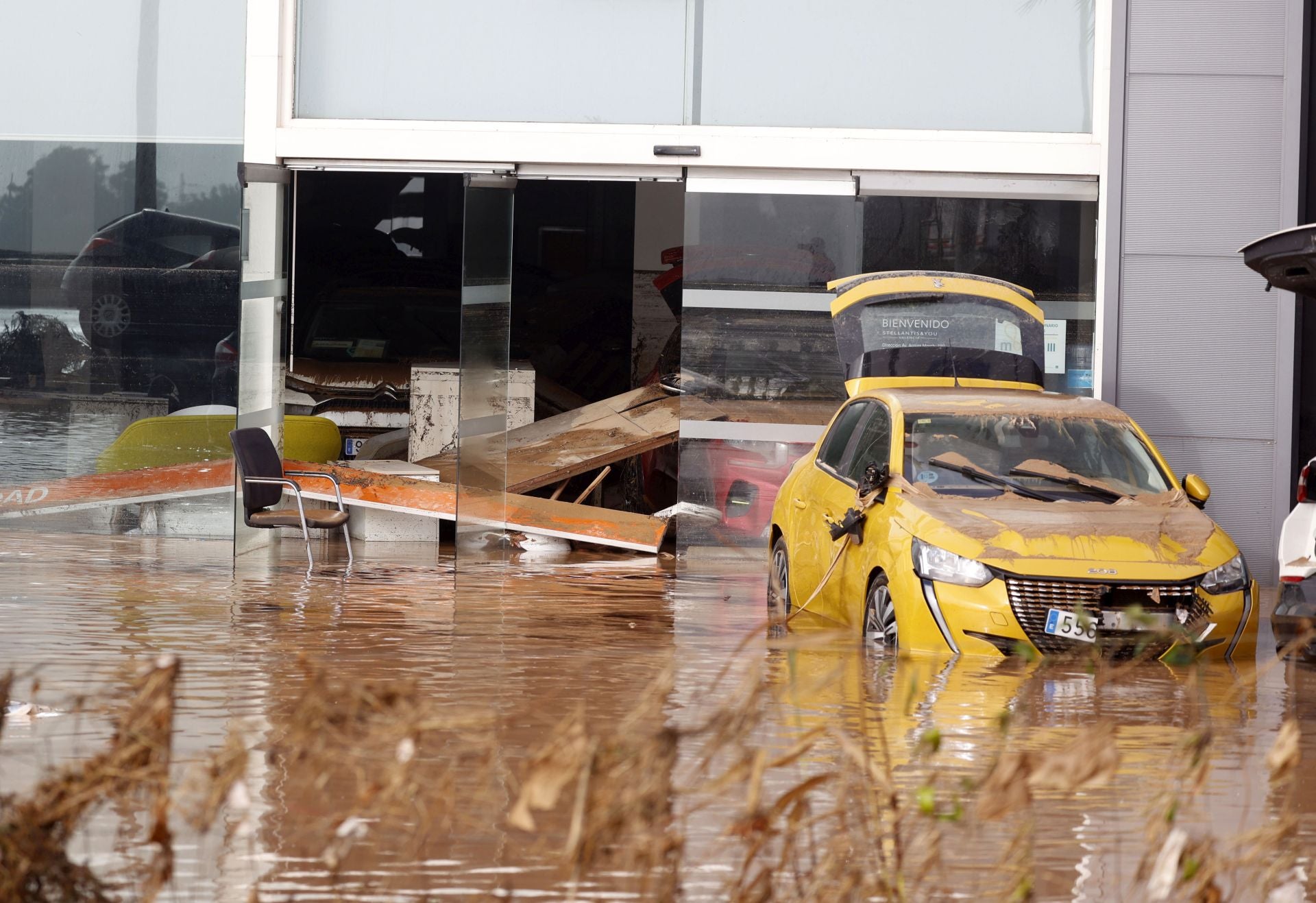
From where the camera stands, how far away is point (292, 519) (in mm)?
11227

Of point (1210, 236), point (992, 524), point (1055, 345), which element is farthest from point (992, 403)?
point (1210, 236)

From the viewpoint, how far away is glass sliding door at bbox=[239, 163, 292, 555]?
12102mm

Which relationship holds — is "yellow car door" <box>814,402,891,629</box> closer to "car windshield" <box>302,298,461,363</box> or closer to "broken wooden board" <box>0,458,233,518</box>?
"broken wooden board" <box>0,458,233,518</box>

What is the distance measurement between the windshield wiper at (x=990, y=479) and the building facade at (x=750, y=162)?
4.24m

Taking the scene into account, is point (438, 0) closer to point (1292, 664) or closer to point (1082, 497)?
point (1082, 497)

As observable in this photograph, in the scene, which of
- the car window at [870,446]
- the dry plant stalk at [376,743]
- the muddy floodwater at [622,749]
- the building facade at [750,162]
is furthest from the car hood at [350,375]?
the dry plant stalk at [376,743]

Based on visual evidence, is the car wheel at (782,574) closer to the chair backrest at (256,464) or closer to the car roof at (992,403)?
the car roof at (992,403)

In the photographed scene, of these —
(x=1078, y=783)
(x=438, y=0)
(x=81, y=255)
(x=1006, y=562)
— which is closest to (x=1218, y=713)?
(x=1006, y=562)

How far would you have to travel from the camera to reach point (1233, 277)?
12398mm

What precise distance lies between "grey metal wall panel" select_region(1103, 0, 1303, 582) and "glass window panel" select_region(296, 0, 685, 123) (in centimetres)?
358

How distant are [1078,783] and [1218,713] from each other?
4375 mm

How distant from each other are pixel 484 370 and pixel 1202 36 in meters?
5.95

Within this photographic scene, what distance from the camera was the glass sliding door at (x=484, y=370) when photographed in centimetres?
1205

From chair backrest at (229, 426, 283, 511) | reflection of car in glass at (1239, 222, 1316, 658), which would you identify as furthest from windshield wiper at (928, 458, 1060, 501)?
chair backrest at (229, 426, 283, 511)
